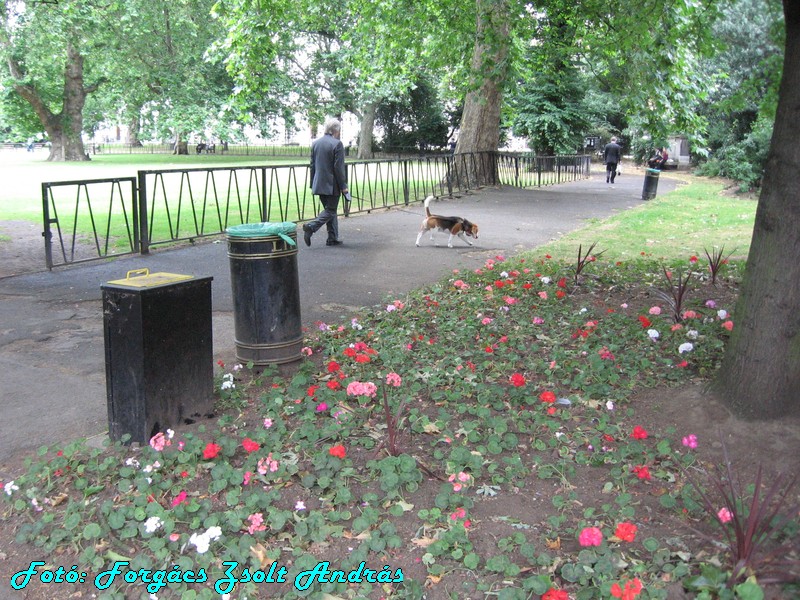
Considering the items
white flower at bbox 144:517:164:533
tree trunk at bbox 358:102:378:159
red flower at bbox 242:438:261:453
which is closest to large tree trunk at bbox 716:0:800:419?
red flower at bbox 242:438:261:453

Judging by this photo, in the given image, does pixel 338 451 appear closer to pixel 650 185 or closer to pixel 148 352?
pixel 148 352

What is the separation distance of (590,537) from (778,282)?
2.03 meters

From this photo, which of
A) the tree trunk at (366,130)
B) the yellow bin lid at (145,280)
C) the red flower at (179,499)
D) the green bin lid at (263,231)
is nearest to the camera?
the red flower at (179,499)

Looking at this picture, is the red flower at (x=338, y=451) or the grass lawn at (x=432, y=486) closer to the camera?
the grass lawn at (x=432, y=486)

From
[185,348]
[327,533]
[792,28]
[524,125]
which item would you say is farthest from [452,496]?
[524,125]

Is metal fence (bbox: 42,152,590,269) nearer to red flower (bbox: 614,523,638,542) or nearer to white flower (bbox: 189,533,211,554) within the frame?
white flower (bbox: 189,533,211,554)

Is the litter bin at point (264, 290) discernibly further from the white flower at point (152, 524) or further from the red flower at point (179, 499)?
the white flower at point (152, 524)

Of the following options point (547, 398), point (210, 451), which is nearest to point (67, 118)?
point (210, 451)

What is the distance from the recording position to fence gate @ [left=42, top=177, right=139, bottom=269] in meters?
9.66

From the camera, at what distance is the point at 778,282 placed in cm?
409

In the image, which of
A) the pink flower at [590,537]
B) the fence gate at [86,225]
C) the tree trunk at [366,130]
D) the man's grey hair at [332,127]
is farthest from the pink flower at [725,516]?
the tree trunk at [366,130]

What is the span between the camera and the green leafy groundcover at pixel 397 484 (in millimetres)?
3035

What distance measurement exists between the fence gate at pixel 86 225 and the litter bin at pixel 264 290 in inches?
183

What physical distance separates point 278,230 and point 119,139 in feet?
337
